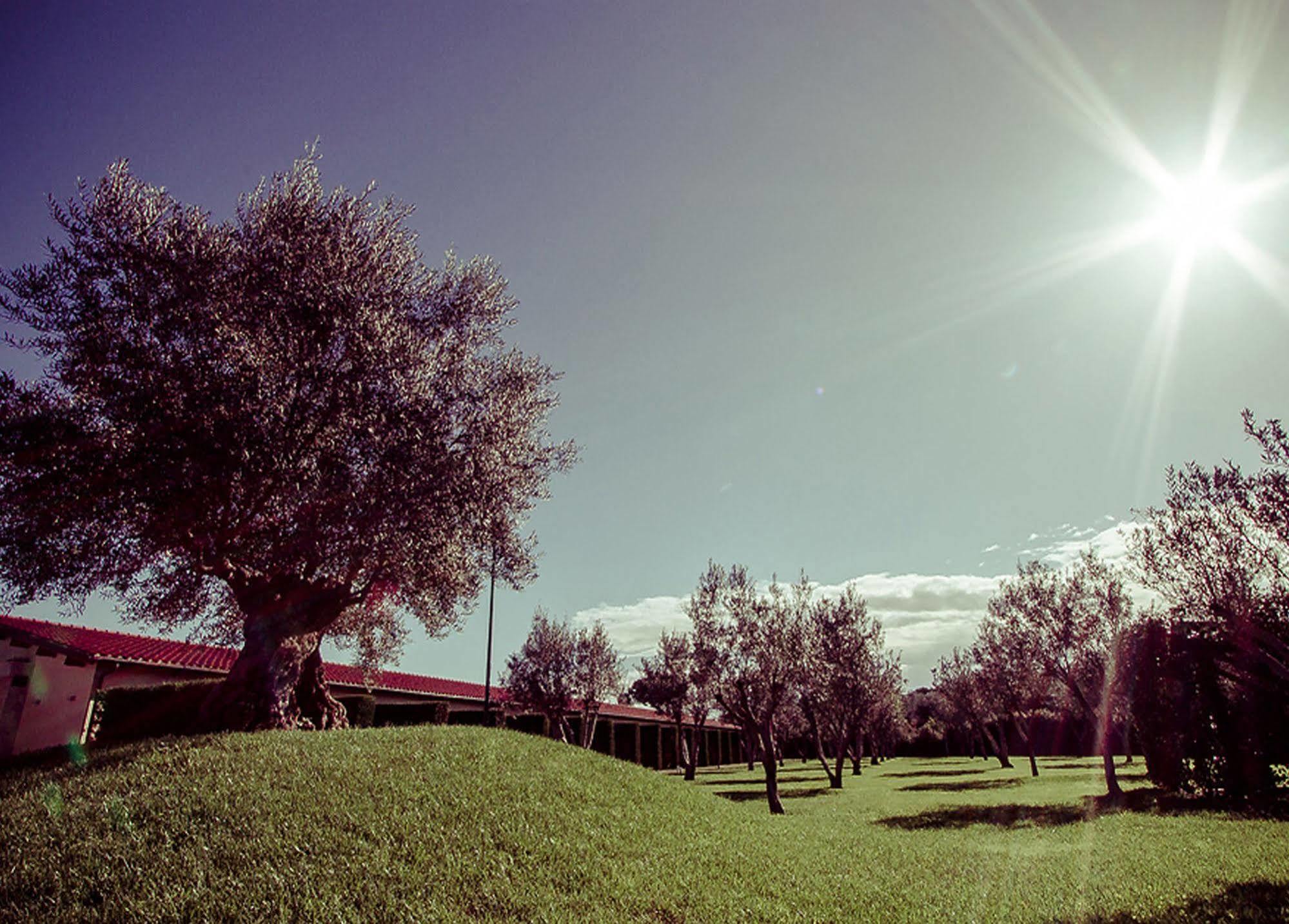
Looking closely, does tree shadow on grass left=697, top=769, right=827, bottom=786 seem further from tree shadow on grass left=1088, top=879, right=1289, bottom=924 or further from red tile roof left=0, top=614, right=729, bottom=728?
tree shadow on grass left=1088, top=879, right=1289, bottom=924

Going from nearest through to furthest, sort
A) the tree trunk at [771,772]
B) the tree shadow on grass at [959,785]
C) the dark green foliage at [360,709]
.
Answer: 1. the tree trunk at [771,772]
2. the dark green foliage at [360,709]
3. the tree shadow on grass at [959,785]

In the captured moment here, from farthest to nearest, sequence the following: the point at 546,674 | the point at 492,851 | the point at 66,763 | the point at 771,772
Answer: the point at 546,674 → the point at 771,772 → the point at 66,763 → the point at 492,851

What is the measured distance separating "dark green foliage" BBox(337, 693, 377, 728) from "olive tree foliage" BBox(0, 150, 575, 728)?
35.5 ft

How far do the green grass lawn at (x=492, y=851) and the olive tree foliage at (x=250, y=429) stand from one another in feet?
15.4

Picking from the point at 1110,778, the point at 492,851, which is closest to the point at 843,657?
the point at 1110,778

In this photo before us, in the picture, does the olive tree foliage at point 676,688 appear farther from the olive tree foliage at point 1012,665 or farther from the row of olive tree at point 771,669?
the olive tree foliage at point 1012,665

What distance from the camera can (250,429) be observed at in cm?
1457

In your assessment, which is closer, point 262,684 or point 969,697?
point 262,684

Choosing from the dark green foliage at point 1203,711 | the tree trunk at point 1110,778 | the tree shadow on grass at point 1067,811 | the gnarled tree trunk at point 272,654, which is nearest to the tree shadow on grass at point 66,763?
→ the gnarled tree trunk at point 272,654

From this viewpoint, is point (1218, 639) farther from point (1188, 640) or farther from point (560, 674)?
point (560, 674)

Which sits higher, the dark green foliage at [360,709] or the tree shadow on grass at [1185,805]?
the dark green foliage at [360,709]

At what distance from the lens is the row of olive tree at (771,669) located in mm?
26766

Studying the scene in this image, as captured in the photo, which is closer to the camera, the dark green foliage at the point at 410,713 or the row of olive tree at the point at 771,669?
the row of olive tree at the point at 771,669

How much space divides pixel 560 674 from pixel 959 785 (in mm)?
25185
